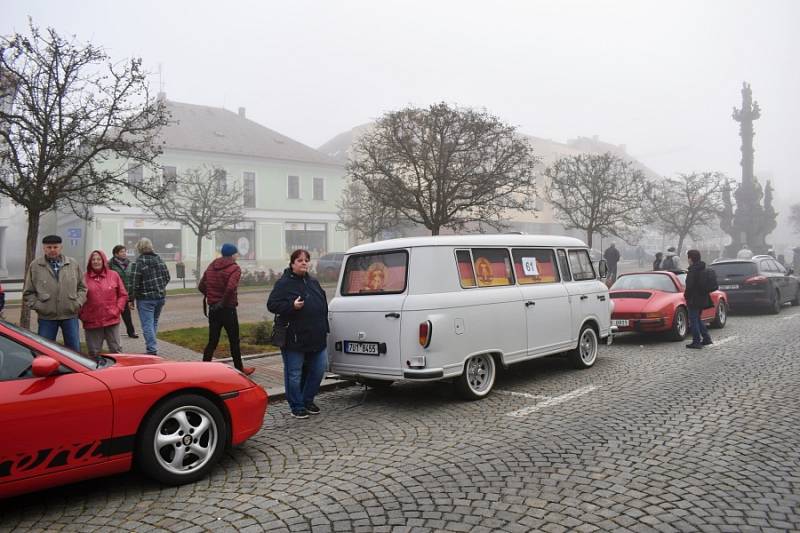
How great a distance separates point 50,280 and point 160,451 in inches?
157

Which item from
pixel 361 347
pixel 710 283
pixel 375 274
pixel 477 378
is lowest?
pixel 477 378

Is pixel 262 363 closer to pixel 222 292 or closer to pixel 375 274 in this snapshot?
pixel 222 292

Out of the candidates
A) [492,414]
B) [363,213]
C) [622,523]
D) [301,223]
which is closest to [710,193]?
[363,213]

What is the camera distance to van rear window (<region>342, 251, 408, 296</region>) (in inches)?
268

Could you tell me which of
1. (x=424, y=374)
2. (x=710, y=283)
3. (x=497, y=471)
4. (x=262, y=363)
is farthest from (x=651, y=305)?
(x=497, y=471)

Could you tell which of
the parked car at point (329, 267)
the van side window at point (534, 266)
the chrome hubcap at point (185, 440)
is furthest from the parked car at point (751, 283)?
the parked car at point (329, 267)

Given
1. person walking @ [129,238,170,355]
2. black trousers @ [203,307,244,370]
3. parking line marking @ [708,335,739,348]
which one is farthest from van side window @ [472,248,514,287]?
parking line marking @ [708,335,739,348]

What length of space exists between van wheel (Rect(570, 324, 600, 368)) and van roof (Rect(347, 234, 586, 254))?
1429mm

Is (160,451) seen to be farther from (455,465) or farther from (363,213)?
(363,213)

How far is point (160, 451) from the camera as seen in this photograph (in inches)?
173

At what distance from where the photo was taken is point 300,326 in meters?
6.31

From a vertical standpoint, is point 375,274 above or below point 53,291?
above

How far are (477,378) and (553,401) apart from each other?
0.92m

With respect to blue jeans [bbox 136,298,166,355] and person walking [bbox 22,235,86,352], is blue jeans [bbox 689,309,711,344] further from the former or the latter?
person walking [bbox 22,235,86,352]
